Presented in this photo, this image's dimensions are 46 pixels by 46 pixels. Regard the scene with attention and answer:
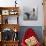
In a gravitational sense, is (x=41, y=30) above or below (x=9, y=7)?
below

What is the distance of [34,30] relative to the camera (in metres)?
4.35

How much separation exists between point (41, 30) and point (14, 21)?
86 centimetres

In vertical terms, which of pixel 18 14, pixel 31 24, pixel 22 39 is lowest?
pixel 22 39

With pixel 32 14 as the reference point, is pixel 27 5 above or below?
above

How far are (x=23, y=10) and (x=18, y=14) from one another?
0.64 feet

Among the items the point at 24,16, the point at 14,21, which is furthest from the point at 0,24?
the point at 24,16

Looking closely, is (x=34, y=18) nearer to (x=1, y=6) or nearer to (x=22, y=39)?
(x=22, y=39)

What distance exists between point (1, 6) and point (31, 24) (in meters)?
1.06

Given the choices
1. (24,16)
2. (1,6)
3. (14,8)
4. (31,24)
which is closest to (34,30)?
(31,24)

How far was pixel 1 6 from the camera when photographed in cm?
438

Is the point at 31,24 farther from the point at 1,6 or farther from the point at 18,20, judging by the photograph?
the point at 1,6

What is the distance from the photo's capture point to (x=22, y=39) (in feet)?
13.8

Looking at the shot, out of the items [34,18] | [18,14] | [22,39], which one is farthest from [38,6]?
[22,39]

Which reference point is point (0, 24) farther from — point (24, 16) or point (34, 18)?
point (34, 18)
